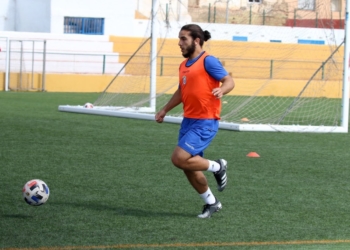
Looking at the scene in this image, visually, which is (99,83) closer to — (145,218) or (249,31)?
(249,31)

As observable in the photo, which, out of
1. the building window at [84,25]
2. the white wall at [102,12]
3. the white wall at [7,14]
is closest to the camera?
the white wall at [102,12]

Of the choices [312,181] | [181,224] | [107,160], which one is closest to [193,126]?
[181,224]

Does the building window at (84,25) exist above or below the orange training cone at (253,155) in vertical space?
above

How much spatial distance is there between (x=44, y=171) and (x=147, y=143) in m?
3.47

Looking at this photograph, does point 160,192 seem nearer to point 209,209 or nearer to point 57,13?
point 209,209

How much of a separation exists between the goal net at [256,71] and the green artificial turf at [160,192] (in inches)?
98.1

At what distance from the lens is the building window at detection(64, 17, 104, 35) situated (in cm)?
3762

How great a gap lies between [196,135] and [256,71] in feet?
Result: 78.6

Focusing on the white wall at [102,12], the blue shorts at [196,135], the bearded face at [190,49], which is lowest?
the blue shorts at [196,135]

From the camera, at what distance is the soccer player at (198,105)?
7059 mm

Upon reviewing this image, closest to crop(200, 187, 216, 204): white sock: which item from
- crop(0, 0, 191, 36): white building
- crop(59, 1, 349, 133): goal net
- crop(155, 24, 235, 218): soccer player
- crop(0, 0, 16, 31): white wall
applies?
crop(155, 24, 235, 218): soccer player

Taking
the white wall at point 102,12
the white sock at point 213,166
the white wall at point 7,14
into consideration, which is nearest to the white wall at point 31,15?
the white wall at point 7,14

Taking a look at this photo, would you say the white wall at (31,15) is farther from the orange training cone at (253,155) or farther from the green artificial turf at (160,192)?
the orange training cone at (253,155)

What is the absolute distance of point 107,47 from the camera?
3344 centimetres
